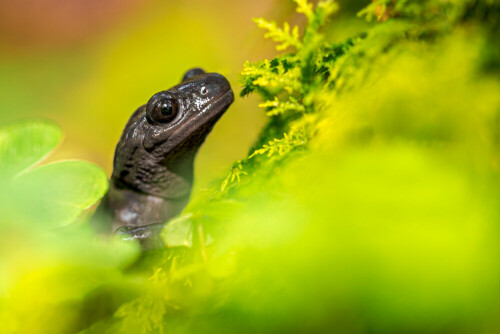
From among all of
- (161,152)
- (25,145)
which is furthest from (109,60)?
(25,145)

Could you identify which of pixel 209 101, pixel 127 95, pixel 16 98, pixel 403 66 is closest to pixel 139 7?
pixel 127 95

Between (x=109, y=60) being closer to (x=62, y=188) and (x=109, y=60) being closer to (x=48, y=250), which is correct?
(x=62, y=188)

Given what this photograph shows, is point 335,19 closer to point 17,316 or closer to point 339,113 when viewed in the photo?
point 339,113

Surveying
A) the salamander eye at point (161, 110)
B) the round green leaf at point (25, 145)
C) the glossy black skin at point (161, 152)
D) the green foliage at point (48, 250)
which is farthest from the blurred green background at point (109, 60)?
the green foliage at point (48, 250)

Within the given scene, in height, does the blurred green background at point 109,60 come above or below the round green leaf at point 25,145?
above

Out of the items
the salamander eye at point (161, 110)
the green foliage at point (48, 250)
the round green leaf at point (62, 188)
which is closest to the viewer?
the green foliage at point (48, 250)

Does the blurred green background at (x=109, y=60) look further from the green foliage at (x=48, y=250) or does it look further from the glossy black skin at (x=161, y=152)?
the green foliage at (x=48, y=250)

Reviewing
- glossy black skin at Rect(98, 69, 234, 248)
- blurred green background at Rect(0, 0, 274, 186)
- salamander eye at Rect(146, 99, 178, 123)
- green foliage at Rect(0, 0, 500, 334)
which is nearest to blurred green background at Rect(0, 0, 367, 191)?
blurred green background at Rect(0, 0, 274, 186)
